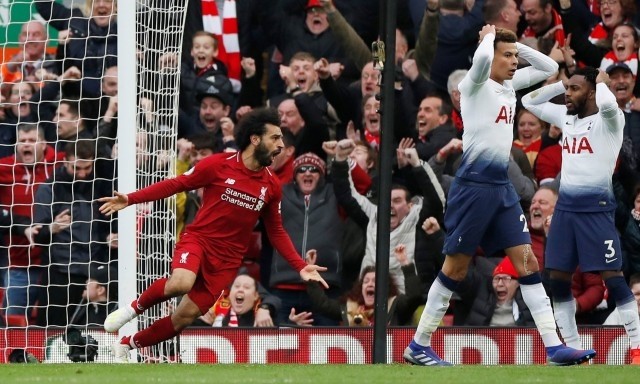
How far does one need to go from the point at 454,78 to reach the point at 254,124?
3.63 meters

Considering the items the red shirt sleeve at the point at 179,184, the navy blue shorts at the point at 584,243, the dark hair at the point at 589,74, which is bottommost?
the navy blue shorts at the point at 584,243

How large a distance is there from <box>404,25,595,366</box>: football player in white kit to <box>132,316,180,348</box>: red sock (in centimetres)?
212

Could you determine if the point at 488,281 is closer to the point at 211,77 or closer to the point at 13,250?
the point at 211,77

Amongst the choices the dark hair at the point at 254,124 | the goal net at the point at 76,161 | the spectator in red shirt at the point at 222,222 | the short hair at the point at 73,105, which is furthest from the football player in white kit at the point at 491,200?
the short hair at the point at 73,105

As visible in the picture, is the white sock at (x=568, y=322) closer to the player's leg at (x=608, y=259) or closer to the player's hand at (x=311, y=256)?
the player's leg at (x=608, y=259)

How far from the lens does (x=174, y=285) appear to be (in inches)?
445

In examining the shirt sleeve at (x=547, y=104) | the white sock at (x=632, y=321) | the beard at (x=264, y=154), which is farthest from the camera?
the shirt sleeve at (x=547, y=104)

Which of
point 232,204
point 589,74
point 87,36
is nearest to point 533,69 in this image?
point 589,74

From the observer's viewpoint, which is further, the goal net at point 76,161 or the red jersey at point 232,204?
the goal net at point 76,161

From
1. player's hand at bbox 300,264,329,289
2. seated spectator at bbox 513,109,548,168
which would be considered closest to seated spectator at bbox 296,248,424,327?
seated spectator at bbox 513,109,548,168

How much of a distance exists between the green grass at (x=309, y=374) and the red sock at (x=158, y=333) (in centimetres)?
31

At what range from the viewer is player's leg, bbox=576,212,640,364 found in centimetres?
1190

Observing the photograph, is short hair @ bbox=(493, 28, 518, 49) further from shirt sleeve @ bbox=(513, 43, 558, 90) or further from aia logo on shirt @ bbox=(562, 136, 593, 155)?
aia logo on shirt @ bbox=(562, 136, 593, 155)

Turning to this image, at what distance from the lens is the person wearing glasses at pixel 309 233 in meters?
14.6
